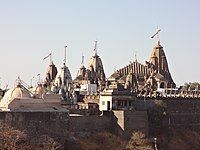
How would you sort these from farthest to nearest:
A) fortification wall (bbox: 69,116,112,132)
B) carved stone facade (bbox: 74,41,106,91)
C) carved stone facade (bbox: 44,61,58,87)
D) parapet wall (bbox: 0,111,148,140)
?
1. carved stone facade (bbox: 44,61,58,87)
2. carved stone facade (bbox: 74,41,106,91)
3. fortification wall (bbox: 69,116,112,132)
4. parapet wall (bbox: 0,111,148,140)

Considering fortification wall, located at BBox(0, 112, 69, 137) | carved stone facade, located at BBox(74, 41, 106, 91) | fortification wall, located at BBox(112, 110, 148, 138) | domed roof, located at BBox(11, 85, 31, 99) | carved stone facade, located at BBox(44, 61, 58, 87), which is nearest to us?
fortification wall, located at BBox(0, 112, 69, 137)

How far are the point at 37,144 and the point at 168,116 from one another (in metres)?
13.8

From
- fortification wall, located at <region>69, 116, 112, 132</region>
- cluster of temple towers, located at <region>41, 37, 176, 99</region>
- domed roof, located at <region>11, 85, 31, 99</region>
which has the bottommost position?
fortification wall, located at <region>69, 116, 112, 132</region>

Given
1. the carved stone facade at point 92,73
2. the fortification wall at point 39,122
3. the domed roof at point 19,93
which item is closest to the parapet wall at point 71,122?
the fortification wall at point 39,122

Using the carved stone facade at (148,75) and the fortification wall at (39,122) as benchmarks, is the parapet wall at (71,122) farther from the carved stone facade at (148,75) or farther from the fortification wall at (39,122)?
the carved stone facade at (148,75)

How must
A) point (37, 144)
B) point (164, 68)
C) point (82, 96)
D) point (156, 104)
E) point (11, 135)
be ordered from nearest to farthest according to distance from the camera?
point (11, 135)
point (37, 144)
point (156, 104)
point (82, 96)
point (164, 68)

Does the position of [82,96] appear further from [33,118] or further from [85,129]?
[33,118]

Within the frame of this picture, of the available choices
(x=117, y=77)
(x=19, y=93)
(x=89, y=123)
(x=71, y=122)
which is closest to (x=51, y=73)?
(x=117, y=77)

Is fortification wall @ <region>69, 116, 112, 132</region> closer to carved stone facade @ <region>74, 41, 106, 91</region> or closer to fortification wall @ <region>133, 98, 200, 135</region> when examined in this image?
fortification wall @ <region>133, 98, 200, 135</region>

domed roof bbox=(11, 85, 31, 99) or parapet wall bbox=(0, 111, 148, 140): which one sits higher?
domed roof bbox=(11, 85, 31, 99)

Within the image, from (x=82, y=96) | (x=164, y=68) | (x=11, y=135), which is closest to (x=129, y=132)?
(x=11, y=135)

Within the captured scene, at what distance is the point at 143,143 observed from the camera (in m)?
32.3

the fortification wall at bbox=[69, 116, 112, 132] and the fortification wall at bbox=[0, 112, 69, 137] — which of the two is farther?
the fortification wall at bbox=[69, 116, 112, 132]

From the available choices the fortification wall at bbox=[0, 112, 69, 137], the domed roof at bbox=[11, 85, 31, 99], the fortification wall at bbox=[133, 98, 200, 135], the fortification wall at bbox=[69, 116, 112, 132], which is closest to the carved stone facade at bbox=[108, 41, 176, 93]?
the fortification wall at bbox=[133, 98, 200, 135]
